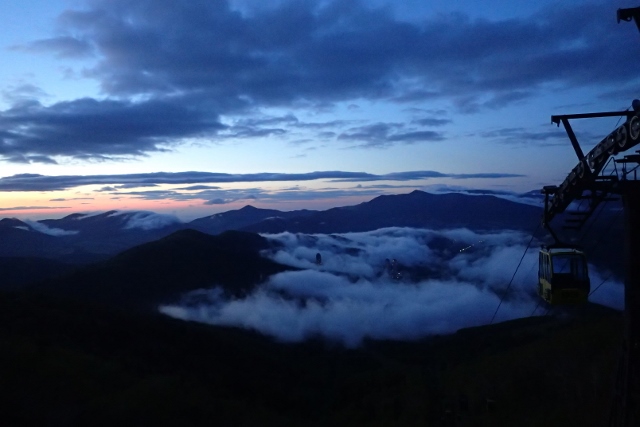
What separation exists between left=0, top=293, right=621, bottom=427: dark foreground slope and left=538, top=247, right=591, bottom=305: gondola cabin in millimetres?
6126

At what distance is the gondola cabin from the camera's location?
25.5 m

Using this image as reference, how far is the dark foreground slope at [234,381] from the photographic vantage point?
40281 mm

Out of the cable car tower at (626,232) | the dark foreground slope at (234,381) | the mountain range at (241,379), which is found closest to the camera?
the cable car tower at (626,232)

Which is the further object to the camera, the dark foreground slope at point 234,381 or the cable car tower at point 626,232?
the dark foreground slope at point 234,381

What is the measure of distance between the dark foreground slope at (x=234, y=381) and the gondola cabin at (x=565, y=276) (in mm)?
6126

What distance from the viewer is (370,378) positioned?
132875 millimetres

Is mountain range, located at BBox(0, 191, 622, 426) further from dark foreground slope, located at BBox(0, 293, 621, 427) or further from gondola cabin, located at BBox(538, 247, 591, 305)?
gondola cabin, located at BBox(538, 247, 591, 305)

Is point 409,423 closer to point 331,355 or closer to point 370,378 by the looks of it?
point 370,378

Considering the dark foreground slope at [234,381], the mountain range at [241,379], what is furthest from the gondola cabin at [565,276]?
the dark foreground slope at [234,381]

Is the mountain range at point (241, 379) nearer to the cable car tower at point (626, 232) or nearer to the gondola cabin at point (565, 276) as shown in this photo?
the cable car tower at point (626, 232)

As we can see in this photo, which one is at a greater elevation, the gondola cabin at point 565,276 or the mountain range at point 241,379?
the gondola cabin at point 565,276

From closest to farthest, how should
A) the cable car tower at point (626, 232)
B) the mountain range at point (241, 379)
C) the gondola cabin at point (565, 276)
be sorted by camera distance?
1. the cable car tower at point (626, 232)
2. the gondola cabin at point (565, 276)
3. the mountain range at point (241, 379)

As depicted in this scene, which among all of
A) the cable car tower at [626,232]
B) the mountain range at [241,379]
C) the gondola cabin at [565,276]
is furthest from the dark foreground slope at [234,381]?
the gondola cabin at [565,276]

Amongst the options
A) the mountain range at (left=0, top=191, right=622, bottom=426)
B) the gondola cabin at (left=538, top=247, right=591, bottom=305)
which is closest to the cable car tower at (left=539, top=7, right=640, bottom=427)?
the mountain range at (left=0, top=191, right=622, bottom=426)
